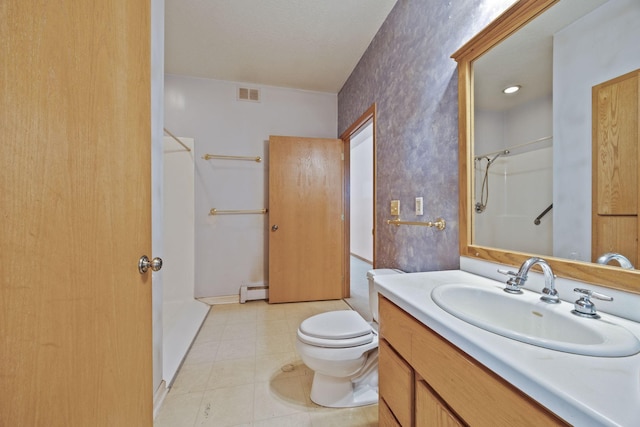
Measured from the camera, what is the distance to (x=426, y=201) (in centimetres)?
138

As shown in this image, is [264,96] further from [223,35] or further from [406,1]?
[406,1]

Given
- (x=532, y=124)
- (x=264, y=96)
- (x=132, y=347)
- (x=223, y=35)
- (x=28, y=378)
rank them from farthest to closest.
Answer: (x=264, y=96) < (x=223, y=35) < (x=532, y=124) < (x=132, y=347) < (x=28, y=378)

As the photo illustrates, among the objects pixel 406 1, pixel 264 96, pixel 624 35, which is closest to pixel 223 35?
pixel 264 96

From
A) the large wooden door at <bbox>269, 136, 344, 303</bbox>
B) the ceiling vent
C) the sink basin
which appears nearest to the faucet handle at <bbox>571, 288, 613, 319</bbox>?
the sink basin

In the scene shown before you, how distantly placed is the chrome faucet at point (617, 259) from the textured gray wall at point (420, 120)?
0.52 meters

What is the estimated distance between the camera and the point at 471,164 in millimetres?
1095

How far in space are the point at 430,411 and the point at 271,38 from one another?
2601 mm

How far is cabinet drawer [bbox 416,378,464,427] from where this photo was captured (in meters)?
0.58

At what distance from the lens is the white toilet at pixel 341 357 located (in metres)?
1.22

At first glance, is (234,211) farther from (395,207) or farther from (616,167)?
(616,167)


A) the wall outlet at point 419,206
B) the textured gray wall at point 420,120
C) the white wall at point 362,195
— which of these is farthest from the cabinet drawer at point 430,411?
the white wall at point 362,195

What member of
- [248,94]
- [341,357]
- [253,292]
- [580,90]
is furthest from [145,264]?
[248,94]

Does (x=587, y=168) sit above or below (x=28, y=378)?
above

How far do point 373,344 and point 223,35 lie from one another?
2.59 metres
